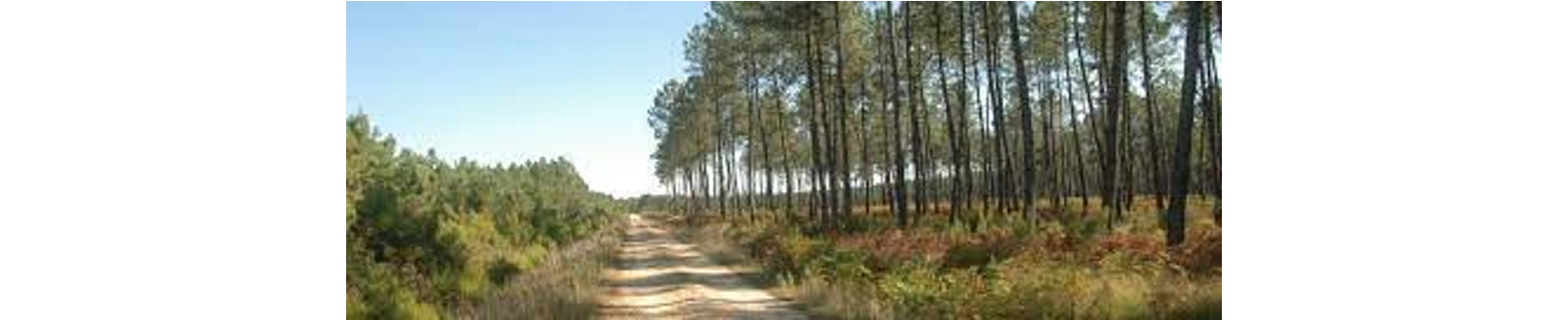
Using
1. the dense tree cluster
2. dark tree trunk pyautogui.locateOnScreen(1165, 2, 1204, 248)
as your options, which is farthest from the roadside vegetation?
the dense tree cluster

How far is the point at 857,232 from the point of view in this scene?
29656 millimetres

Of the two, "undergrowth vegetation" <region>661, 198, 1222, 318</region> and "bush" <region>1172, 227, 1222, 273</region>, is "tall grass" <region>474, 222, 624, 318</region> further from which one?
"bush" <region>1172, 227, 1222, 273</region>

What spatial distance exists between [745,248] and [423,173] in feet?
36.4

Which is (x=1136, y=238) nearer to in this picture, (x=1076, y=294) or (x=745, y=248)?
(x=1076, y=294)

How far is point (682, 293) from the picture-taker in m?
19.4

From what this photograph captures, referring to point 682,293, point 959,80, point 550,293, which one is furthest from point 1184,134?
point 959,80

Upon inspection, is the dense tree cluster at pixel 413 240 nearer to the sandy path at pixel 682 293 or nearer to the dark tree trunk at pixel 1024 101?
the sandy path at pixel 682 293

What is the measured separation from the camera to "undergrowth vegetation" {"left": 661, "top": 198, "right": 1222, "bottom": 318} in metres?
11.7

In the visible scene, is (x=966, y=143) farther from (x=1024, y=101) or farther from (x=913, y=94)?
(x=1024, y=101)

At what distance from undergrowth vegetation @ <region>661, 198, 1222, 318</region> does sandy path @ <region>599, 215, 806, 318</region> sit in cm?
57
